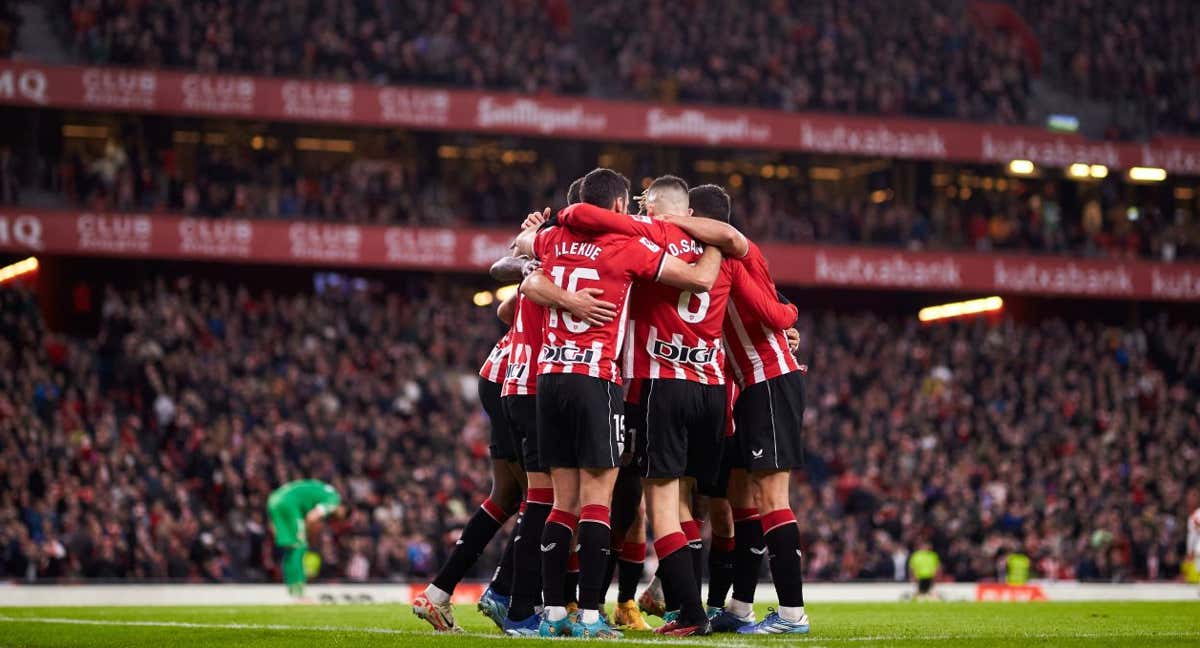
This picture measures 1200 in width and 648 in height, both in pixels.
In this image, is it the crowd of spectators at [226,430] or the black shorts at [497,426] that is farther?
the crowd of spectators at [226,430]

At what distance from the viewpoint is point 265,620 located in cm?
1373

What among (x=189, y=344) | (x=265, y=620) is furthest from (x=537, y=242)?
(x=189, y=344)

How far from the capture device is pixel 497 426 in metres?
10.9

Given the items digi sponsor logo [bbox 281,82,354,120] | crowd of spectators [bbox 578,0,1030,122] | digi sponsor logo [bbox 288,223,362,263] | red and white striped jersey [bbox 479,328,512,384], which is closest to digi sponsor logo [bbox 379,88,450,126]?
digi sponsor logo [bbox 281,82,354,120]

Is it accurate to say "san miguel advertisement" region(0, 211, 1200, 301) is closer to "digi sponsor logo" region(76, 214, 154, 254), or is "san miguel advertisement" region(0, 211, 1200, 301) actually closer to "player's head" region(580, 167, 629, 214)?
"digi sponsor logo" region(76, 214, 154, 254)

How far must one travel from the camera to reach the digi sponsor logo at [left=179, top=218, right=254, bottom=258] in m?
33.2

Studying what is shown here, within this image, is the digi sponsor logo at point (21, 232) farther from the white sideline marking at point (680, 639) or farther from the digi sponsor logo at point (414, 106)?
the white sideline marking at point (680, 639)

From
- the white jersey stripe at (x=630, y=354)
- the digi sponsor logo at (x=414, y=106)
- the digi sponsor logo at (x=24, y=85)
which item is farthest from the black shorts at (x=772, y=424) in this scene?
the digi sponsor logo at (x=414, y=106)

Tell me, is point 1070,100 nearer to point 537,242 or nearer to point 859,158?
point 859,158

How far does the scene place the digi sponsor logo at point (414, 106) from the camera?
34.9 meters

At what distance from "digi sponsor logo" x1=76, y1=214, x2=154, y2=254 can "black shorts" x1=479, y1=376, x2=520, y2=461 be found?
76.6 ft

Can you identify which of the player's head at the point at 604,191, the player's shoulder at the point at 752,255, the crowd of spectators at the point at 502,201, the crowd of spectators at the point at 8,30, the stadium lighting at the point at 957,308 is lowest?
the player's shoulder at the point at 752,255

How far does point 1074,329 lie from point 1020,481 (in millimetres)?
8776

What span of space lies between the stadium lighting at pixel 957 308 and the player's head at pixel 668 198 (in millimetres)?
31317
